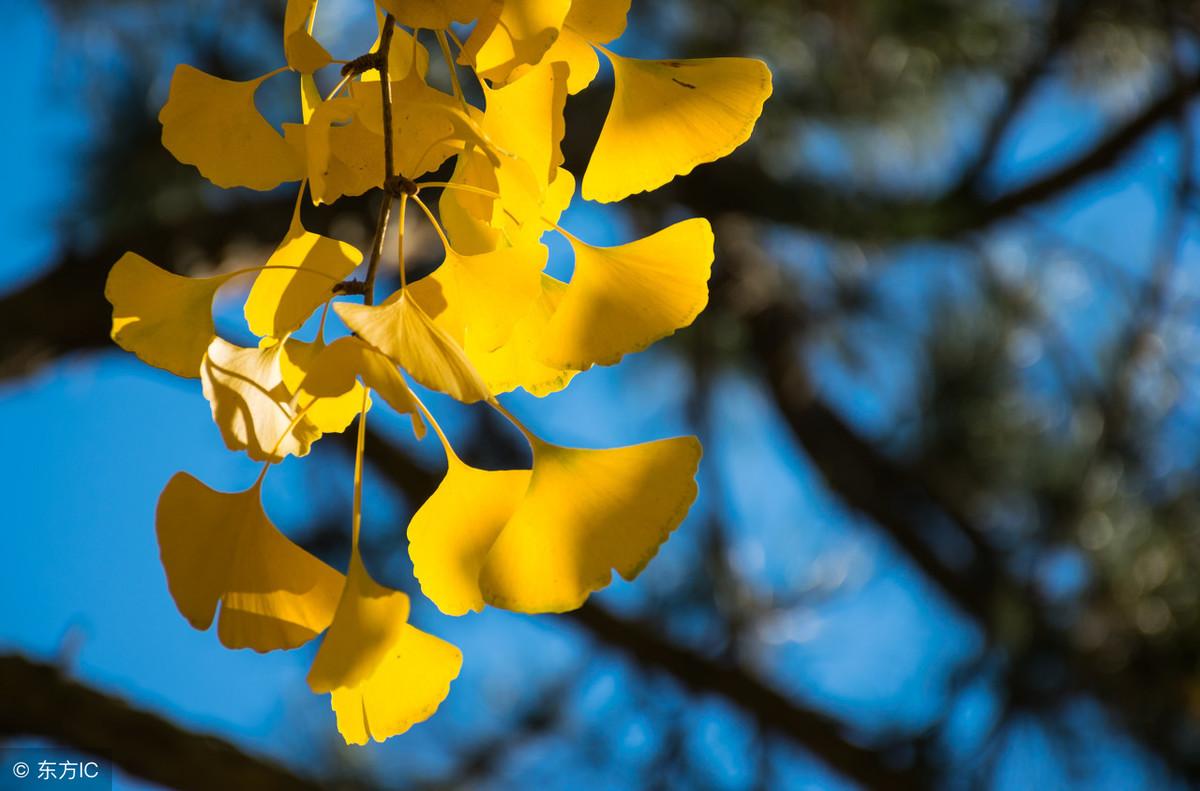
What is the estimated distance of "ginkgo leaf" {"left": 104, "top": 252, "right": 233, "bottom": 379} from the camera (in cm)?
24

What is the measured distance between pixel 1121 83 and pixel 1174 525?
0.47 meters

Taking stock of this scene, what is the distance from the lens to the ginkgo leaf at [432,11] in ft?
0.68

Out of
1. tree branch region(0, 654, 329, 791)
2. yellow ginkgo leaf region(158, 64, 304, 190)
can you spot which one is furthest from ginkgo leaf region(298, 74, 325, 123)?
tree branch region(0, 654, 329, 791)

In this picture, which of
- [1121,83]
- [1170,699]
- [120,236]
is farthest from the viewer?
Answer: [1121,83]

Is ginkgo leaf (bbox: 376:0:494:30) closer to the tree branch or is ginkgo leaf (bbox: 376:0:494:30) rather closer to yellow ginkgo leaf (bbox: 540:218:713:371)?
yellow ginkgo leaf (bbox: 540:218:713:371)

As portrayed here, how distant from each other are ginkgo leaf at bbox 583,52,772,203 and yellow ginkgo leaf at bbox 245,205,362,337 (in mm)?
53

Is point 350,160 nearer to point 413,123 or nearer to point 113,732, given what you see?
point 413,123

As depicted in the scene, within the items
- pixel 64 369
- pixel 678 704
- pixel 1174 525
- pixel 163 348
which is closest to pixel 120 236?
pixel 64 369

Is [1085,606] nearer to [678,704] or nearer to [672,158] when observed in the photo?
[678,704]

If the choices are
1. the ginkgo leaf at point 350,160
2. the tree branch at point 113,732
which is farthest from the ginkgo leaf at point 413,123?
the tree branch at point 113,732

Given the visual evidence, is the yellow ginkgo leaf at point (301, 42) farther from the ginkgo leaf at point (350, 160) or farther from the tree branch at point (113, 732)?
the tree branch at point (113, 732)

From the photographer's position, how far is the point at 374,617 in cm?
21

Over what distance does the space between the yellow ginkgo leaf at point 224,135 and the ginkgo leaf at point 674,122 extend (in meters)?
0.07

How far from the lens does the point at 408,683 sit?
23 cm
